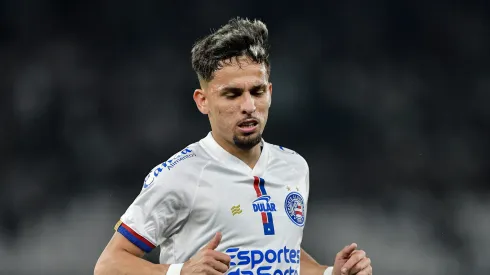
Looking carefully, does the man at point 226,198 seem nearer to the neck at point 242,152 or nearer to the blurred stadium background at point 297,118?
the neck at point 242,152

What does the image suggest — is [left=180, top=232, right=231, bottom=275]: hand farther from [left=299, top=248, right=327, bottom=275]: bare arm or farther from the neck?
[left=299, top=248, right=327, bottom=275]: bare arm

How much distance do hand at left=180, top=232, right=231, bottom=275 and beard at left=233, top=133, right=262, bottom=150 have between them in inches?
18.3

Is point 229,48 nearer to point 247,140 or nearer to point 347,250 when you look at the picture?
point 247,140

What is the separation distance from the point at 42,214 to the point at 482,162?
12.1 feet

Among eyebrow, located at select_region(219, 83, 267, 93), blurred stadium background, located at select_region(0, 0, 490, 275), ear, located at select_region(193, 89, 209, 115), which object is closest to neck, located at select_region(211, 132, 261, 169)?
ear, located at select_region(193, 89, 209, 115)

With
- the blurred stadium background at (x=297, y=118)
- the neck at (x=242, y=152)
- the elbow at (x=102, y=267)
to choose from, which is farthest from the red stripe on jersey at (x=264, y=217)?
the blurred stadium background at (x=297, y=118)

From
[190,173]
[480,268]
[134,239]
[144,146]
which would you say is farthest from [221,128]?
[480,268]

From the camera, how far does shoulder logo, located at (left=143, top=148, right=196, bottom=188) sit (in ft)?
8.30

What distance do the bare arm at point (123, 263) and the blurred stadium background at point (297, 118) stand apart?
9.49 ft

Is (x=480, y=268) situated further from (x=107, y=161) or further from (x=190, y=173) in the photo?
(x=190, y=173)

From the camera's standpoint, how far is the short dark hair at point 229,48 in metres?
2.57

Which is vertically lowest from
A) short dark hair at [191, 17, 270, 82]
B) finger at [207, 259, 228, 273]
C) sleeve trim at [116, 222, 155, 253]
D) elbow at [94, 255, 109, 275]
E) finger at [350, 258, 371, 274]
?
elbow at [94, 255, 109, 275]

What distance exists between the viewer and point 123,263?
235 cm

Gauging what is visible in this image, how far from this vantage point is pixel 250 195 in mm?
2602
